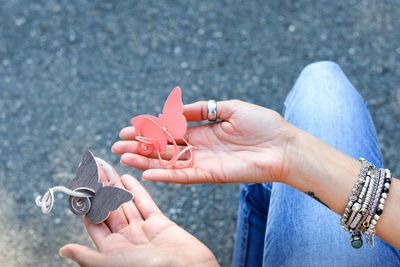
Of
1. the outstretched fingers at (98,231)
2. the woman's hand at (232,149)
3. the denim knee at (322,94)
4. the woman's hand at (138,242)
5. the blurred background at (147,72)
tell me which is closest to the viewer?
the woman's hand at (138,242)

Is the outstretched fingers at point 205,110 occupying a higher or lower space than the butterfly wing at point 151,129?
higher

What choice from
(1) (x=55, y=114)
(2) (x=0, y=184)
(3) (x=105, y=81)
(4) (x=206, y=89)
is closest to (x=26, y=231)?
(2) (x=0, y=184)

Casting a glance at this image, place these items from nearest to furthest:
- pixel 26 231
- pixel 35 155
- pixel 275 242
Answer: pixel 275 242
pixel 26 231
pixel 35 155

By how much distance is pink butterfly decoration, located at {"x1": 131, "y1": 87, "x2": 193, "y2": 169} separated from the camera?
1.38 m

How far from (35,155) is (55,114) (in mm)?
165

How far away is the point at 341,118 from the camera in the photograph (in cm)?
152

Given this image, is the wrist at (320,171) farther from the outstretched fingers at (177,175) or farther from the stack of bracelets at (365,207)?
the outstretched fingers at (177,175)

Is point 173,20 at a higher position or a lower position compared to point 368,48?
higher

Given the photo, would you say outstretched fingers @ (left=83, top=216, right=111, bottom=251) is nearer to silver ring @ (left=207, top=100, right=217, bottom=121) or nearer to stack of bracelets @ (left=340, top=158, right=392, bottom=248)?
silver ring @ (left=207, top=100, right=217, bottom=121)

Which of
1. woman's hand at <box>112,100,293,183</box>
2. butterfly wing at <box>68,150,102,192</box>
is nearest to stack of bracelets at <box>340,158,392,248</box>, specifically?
woman's hand at <box>112,100,293,183</box>

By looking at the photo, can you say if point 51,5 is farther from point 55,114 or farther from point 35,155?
point 35,155

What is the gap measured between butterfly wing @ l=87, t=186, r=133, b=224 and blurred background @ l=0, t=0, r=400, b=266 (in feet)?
2.03

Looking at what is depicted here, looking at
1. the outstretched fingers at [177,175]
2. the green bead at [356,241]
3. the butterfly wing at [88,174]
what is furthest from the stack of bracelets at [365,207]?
the butterfly wing at [88,174]

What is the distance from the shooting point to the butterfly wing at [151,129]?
1395mm
